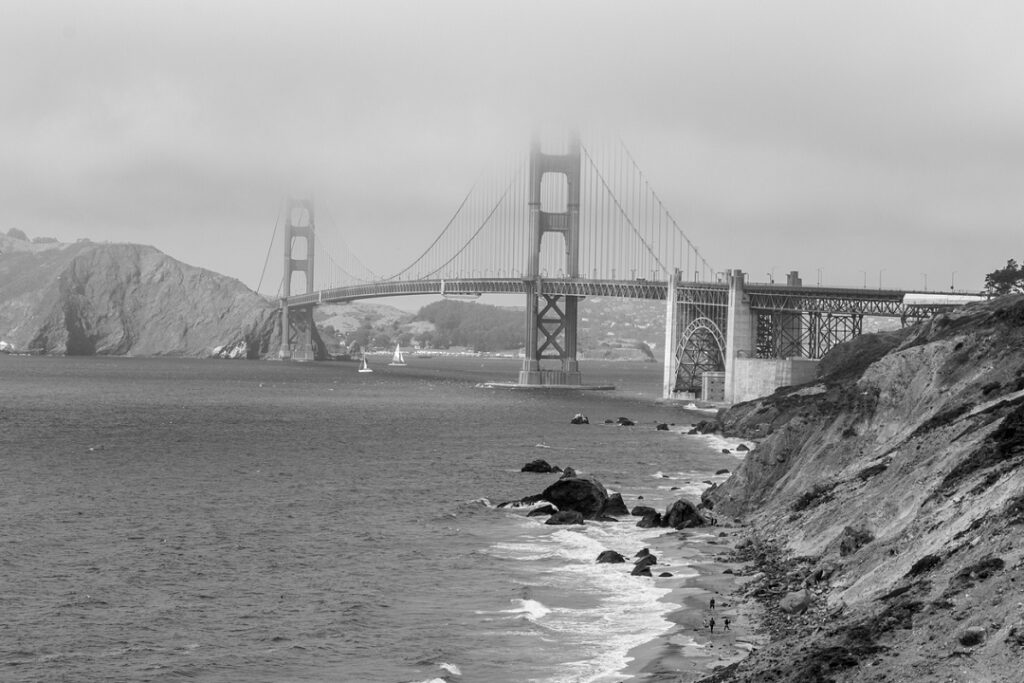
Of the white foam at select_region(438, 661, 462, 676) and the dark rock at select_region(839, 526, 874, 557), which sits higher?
the dark rock at select_region(839, 526, 874, 557)

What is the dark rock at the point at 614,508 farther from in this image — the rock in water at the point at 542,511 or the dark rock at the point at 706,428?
the dark rock at the point at 706,428

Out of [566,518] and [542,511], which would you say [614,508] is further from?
[542,511]

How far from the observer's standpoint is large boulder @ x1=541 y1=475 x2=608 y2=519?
158 feet

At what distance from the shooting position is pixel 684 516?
44125 mm

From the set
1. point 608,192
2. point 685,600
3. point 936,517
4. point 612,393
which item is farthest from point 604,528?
point 608,192

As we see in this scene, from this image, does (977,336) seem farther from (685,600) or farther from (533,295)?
(533,295)

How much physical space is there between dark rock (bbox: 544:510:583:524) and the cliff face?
4985 mm

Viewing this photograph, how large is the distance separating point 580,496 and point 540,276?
11413 centimetres

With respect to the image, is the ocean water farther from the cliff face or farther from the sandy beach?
the cliff face

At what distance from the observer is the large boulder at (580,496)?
48281mm

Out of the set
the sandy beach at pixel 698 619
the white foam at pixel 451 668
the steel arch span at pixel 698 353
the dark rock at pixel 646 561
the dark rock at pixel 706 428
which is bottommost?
the white foam at pixel 451 668

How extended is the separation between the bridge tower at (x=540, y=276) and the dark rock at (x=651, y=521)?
11202 cm

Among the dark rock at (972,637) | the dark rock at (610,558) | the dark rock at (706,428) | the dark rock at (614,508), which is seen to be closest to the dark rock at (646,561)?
Result: the dark rock at (610,558)

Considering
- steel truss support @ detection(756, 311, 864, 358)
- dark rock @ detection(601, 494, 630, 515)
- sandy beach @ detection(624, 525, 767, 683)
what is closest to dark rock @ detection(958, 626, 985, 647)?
sandy beach @ detection(624, 525, 767, 683)
